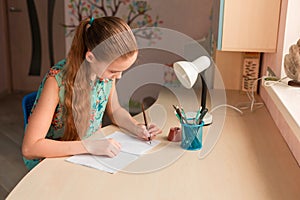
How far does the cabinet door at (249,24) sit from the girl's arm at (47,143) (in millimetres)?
851

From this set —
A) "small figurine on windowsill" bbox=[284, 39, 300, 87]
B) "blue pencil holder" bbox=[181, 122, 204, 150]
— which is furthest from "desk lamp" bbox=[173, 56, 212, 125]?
"small figurine on windowsill" bbox=[284, 39, 300, 87]

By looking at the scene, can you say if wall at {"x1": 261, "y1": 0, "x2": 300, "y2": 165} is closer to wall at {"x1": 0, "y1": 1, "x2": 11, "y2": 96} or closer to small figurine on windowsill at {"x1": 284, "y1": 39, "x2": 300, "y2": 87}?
small figurine on windowsill at {"x1": 284, "y1": 39, "x2": 300, "y2": 87}

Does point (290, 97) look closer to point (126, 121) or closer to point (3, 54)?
point (126, 121)

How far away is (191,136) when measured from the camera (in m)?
1.36

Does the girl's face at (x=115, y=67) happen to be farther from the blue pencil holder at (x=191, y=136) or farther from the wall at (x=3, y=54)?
the wall at (x=3, y=54)

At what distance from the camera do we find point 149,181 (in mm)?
1131

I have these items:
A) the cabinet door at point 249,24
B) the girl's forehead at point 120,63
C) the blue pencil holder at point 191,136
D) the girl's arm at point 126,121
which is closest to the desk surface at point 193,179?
the blue pencil holder at point 191,136

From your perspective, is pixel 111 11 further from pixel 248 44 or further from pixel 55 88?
pixel 55 88

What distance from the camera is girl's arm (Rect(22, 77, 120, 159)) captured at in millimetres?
1281

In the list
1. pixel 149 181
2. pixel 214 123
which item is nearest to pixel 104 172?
pixel 149 181

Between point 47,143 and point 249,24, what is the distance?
1.08m

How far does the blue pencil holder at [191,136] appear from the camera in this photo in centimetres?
135

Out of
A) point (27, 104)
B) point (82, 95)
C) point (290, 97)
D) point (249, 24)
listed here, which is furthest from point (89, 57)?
point (249, 24)

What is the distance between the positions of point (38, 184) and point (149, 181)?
31 centimetres
